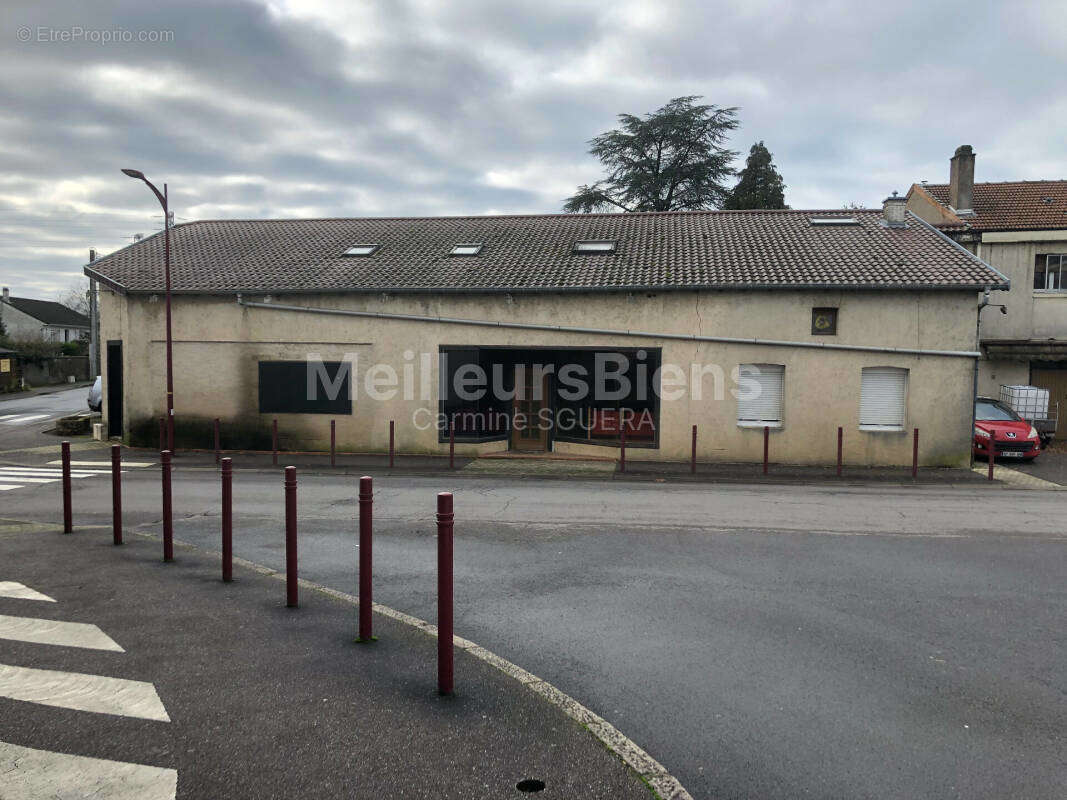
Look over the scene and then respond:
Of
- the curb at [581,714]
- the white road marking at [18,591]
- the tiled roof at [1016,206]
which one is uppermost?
the tiled roof at [1016,206]

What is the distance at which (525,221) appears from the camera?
22.0 m

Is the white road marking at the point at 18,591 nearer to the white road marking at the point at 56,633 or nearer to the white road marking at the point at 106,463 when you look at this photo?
the white road marking at the point at 56,633

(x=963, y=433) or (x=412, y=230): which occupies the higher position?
(x=412, y=230)

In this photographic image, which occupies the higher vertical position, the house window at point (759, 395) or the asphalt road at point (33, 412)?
the house window at point (759, 395)

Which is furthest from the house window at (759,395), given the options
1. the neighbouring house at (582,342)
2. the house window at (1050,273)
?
the house window at (1050,273)

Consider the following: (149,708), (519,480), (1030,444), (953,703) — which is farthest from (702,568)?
(1030,444)

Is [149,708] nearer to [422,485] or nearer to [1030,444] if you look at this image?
[422,485]

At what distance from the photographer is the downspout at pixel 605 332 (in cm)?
1545

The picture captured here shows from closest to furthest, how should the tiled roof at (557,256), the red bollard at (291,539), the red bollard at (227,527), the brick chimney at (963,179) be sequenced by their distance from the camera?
1. the red bollard at (291,539)
2. the red bollard at (227,527)
3. the tiled roof at (557,256)
4. the brick chimney at (963,179)

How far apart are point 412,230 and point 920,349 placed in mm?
13933

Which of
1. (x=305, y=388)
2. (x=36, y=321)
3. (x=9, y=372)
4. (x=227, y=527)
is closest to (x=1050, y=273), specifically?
(x=305, y=388)

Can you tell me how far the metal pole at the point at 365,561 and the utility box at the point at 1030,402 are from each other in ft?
65.8

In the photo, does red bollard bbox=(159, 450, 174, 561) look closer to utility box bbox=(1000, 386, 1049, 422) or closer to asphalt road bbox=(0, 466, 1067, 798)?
asphalt road bbox=(0, 466, 1067, 798)

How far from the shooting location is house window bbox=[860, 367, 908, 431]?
15.7 metres
